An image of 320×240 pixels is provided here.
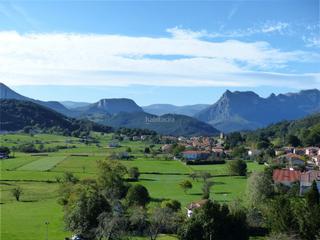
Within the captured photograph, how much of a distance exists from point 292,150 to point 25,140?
57.8 m

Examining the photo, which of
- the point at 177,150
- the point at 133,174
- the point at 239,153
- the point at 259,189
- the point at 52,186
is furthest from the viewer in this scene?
the point at 177,150

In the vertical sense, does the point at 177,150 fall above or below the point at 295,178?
above

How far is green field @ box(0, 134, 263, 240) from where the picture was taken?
1398 inches

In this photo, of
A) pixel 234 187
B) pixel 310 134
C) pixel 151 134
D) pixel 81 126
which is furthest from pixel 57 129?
pixel 234 187

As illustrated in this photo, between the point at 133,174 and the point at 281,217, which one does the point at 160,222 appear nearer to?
the point at 281,217

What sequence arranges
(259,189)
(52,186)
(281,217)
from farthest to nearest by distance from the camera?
(52,186) < (259,189) < (281,217)

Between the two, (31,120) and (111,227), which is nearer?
(111,227)

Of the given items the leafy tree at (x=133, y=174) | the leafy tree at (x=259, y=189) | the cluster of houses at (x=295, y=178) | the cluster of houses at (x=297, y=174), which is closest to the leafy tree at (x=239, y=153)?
the cluster of houses at (x=297, y=174)

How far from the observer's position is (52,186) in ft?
180

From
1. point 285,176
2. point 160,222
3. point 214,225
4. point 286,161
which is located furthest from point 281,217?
point 286,161

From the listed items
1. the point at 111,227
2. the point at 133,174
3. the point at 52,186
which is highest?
the point at 133,174

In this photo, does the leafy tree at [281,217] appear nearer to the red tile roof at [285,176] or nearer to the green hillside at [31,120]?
the red tile roof at [285,176]

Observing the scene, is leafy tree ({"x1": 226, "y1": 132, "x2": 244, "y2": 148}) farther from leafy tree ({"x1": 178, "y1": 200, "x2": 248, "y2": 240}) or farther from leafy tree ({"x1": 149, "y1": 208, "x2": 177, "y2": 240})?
leafy tree ({"x1": 178, "y1": 200, "x2": 248, "y2": 240})

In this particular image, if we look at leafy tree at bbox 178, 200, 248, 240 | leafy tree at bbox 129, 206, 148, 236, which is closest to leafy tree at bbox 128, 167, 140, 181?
leafy tree at bbox 129, 206, 148, 236
